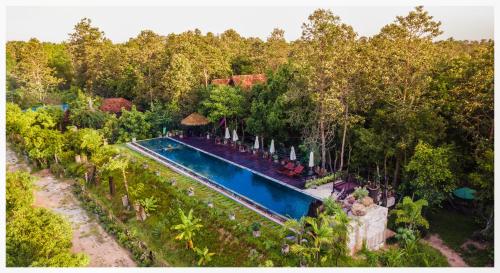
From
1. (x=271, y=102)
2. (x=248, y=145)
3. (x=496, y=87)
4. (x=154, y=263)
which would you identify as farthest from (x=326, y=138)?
(x=154, y=263)

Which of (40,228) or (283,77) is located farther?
(283,77)

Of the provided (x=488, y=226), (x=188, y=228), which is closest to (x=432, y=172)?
(x=488, y=226)

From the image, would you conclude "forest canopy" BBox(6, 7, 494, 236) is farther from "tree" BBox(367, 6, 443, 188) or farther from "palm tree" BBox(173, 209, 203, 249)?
"palm tree" BBox(173, 209, 203, 249)

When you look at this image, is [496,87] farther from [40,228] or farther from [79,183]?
[79,183]

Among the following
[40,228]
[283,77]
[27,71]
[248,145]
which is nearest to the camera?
[40,228]

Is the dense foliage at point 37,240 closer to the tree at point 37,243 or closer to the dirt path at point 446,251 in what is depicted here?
the tree at point 37,243

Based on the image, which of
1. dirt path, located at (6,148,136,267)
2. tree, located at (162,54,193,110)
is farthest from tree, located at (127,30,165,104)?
dirt path, located at (6,148,136,267)
